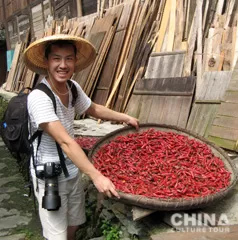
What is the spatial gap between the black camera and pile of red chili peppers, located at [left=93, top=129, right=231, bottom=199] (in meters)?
0.45

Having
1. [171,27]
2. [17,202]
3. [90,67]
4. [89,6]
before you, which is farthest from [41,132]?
[89,6]

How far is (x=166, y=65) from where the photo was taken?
16.7 ft

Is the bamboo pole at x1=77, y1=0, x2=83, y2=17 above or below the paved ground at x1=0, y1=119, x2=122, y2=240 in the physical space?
above

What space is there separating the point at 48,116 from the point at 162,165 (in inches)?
46.1

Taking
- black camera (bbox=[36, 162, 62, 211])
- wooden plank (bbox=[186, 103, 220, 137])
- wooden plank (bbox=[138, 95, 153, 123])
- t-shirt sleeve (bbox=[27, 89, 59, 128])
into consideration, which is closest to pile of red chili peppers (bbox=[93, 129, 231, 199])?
black camera (bbox=[36, 162, 62, 211])

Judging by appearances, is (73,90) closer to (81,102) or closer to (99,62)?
(81,102)

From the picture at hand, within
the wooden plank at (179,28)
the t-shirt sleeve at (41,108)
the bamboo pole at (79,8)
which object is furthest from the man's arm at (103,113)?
the bamboo pole at (79,8)

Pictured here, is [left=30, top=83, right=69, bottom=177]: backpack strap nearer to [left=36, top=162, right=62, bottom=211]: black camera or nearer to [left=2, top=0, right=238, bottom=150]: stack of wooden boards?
[left=36, top=162, right=62, bottom=211]: black camera

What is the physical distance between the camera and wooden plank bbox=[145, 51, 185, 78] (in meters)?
4.91

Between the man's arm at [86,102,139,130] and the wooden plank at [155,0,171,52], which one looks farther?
the wooden plank at [155,0,171,52]

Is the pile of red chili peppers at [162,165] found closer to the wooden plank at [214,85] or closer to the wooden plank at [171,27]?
the wooden plank at [214,85]

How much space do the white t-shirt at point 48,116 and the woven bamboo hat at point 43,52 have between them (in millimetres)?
297

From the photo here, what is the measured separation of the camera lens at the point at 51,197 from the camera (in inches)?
95.1

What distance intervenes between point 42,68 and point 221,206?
80.6 inches
